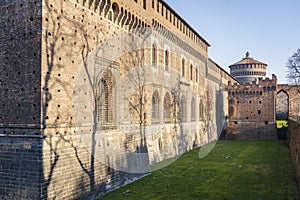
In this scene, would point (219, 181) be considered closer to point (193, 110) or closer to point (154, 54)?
point (154, 54)

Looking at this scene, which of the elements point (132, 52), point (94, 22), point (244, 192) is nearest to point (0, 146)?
point (94, 22)

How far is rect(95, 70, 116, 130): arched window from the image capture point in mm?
9836

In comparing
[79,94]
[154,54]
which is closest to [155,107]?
[154,54]

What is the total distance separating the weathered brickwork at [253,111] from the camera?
27.9 metres

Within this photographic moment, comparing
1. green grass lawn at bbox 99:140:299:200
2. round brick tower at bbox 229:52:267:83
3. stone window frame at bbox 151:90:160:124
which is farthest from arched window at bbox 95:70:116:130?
round brick tower at bbox 229:52:267:83

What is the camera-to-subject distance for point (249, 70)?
132ft

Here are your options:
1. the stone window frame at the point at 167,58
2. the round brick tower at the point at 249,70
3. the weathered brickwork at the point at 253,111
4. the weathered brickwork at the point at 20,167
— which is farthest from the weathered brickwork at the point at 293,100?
the weathered brickwork at the point at 20,167

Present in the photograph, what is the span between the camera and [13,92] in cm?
781

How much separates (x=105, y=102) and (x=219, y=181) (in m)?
5.16

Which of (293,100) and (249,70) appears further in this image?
(249,70)

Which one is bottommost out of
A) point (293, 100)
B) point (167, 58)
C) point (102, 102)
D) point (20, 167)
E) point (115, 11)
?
point (20, 167)

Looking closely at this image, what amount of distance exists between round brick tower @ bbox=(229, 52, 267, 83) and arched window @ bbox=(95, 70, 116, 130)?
107 feet

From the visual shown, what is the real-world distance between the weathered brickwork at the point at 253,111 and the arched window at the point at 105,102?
2099 centimetres

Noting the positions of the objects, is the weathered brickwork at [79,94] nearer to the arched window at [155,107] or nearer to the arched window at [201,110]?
the arched window at [155,107]
